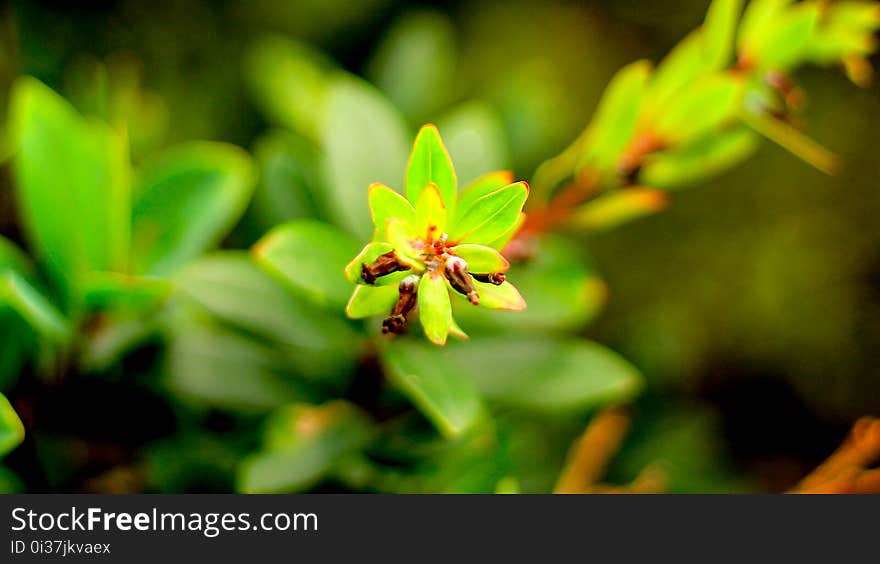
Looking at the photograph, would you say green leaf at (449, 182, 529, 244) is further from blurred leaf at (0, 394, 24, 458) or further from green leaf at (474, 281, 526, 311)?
blurred leaf at (0, 394, 24, 458)

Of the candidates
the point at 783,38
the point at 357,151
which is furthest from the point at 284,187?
the point at 783,38

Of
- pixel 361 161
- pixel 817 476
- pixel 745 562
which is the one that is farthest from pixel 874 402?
pixel 361 161

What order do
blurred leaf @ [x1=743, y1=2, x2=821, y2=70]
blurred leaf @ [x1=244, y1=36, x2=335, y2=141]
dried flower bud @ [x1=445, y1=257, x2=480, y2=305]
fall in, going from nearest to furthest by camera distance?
1. dried flower bud @ [x1=445, y1=257, x2=480, y2=305]
2. blurred leaf @ [x1=743, y1=2, x2=821, y2=70]
3. blurred leaf @ [x1=244, y1=36, x2=335, y2=141]

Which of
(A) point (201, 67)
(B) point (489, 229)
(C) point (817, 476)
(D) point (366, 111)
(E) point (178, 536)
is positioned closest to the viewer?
(B) point (489, 229)

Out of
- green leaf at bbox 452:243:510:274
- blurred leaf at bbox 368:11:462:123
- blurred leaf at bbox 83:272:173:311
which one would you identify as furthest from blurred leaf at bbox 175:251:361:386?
blurred leaf at bbox 368:11:462:123

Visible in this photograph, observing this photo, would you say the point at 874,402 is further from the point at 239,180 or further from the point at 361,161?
the point at 239,180
